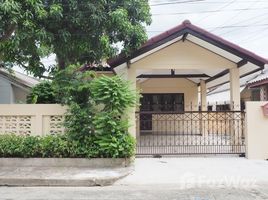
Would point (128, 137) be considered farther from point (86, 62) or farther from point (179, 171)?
point (86, 62)

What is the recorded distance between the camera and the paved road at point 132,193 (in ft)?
23.7

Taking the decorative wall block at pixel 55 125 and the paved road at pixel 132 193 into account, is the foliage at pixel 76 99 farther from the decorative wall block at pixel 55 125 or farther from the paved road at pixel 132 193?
the paved road at pixel 132 193

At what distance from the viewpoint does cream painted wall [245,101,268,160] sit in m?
11.5

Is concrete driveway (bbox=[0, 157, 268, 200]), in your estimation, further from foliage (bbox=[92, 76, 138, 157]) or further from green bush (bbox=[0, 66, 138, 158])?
green bush (bbox=[0, 66, 138, 158])

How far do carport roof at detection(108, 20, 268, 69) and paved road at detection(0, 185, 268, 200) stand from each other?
15.7ft

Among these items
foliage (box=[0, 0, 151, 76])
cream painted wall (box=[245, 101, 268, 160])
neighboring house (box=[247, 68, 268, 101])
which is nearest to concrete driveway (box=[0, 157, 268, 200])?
cream painted wall (box=[245, 101, 268, 160])

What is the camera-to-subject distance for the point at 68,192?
7719mm

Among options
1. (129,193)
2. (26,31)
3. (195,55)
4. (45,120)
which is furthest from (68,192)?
(195,55)

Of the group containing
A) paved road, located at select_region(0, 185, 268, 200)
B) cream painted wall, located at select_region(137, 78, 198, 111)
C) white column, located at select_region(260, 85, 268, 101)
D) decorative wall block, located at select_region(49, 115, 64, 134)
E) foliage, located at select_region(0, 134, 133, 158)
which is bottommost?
paved road, located at select_region(0, 185, 268, 200)

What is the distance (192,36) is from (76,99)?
4277 millimetres

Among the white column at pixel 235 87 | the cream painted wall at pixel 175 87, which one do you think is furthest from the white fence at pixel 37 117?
the cream painted wall at pixel 175 87

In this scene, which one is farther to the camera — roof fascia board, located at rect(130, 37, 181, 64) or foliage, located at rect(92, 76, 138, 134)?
roof fascia board, located at rect(130, 37, 181, 64)

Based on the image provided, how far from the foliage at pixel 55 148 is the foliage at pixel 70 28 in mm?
2666

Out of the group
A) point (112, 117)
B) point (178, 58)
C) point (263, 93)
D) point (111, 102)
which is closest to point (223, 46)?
point (178, 58)
